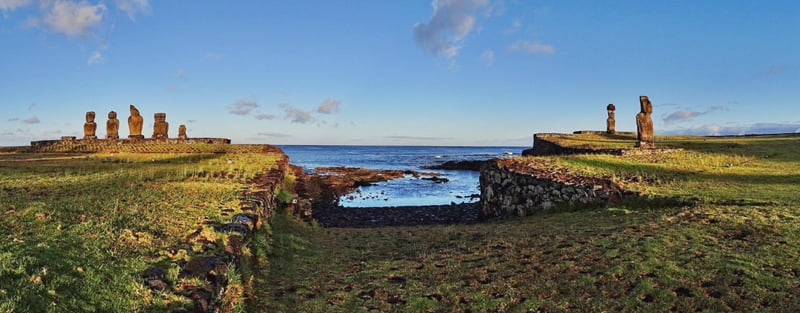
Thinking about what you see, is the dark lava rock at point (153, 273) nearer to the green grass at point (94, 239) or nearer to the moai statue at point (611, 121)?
the green grass at point (94, 239)

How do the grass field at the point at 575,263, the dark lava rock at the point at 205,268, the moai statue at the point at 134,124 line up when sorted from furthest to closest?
the moai statue at the point at 134,124 < the grass field at the point at 575,263 < the dark lava rock at the point at 205,268

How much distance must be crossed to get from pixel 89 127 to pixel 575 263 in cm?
3866

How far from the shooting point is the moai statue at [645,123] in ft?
86.3

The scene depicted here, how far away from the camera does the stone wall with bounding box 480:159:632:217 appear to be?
Result: 14.0 meters

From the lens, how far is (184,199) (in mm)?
9820

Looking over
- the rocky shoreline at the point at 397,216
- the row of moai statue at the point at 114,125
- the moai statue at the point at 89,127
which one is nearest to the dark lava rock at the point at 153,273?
the rocky shoreline at the point at 397,216

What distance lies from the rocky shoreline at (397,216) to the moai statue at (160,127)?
837 inches

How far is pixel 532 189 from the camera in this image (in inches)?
653

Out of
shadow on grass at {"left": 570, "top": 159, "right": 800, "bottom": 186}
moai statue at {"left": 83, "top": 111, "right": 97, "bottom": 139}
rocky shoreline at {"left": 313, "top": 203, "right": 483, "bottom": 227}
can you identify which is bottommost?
rocky shoreline at {"left": 313, "top": 203, "right": 483, "bottom": 227}

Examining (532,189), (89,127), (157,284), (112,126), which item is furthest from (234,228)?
(89,127)

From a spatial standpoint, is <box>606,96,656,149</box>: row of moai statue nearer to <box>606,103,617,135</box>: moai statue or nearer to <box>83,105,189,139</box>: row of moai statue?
<box>606,103,617,135</box>: moai statue

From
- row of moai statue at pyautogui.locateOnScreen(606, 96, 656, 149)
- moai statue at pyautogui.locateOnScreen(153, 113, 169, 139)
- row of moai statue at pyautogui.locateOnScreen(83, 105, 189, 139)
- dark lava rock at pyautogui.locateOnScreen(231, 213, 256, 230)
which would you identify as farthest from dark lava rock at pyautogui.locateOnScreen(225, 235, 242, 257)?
moai statue at pyautogui.locateOnScreen(153, 113, 169, 139)

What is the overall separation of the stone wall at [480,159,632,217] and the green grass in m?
9.98

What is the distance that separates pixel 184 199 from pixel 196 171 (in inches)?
262
